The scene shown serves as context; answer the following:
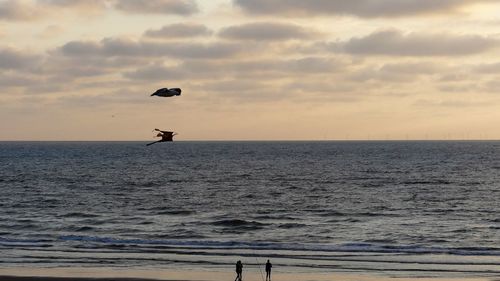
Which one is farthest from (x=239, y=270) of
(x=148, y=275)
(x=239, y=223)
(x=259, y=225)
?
(x=239, y=223)

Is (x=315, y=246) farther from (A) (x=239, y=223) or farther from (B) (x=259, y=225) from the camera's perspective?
(A) (x=239, y=223)

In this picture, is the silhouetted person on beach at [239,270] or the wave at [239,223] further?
the wave at [239,223]

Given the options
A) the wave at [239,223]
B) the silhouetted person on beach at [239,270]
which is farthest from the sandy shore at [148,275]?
the wave at [239,223]

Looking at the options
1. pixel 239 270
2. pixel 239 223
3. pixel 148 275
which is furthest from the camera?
pixel 239 223

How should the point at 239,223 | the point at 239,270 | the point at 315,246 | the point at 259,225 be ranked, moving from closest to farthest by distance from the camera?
1. the point at 239,270
2. the point at 315,246
3. the point at 259,225
4. the point at 239,223

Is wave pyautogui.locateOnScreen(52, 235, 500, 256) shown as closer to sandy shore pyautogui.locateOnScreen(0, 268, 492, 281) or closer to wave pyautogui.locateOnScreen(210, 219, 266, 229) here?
wave pyautogui.locateOnScreen(210, 219, 266, 229)

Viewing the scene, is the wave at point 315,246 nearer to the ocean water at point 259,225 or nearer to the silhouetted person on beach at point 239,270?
the ocean water at point 259,225

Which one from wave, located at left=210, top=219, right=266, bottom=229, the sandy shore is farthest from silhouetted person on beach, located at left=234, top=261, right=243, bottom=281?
wave, located at left=210, top=219, right=266, bottom=229

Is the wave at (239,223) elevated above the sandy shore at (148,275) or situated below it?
above

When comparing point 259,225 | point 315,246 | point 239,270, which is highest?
point 239,270

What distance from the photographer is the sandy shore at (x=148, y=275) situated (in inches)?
1544

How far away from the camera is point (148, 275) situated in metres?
40.4

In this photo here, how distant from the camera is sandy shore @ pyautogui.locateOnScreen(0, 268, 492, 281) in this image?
3922 centimetres

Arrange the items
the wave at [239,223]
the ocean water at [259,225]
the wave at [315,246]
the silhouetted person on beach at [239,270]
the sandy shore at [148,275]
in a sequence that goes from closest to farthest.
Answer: the silhouetted person on beach at [239,270] → the sandy shore at [148,275] → the ocean water at [259,225] → the wave at [315,246] → the wave at [239,223]
